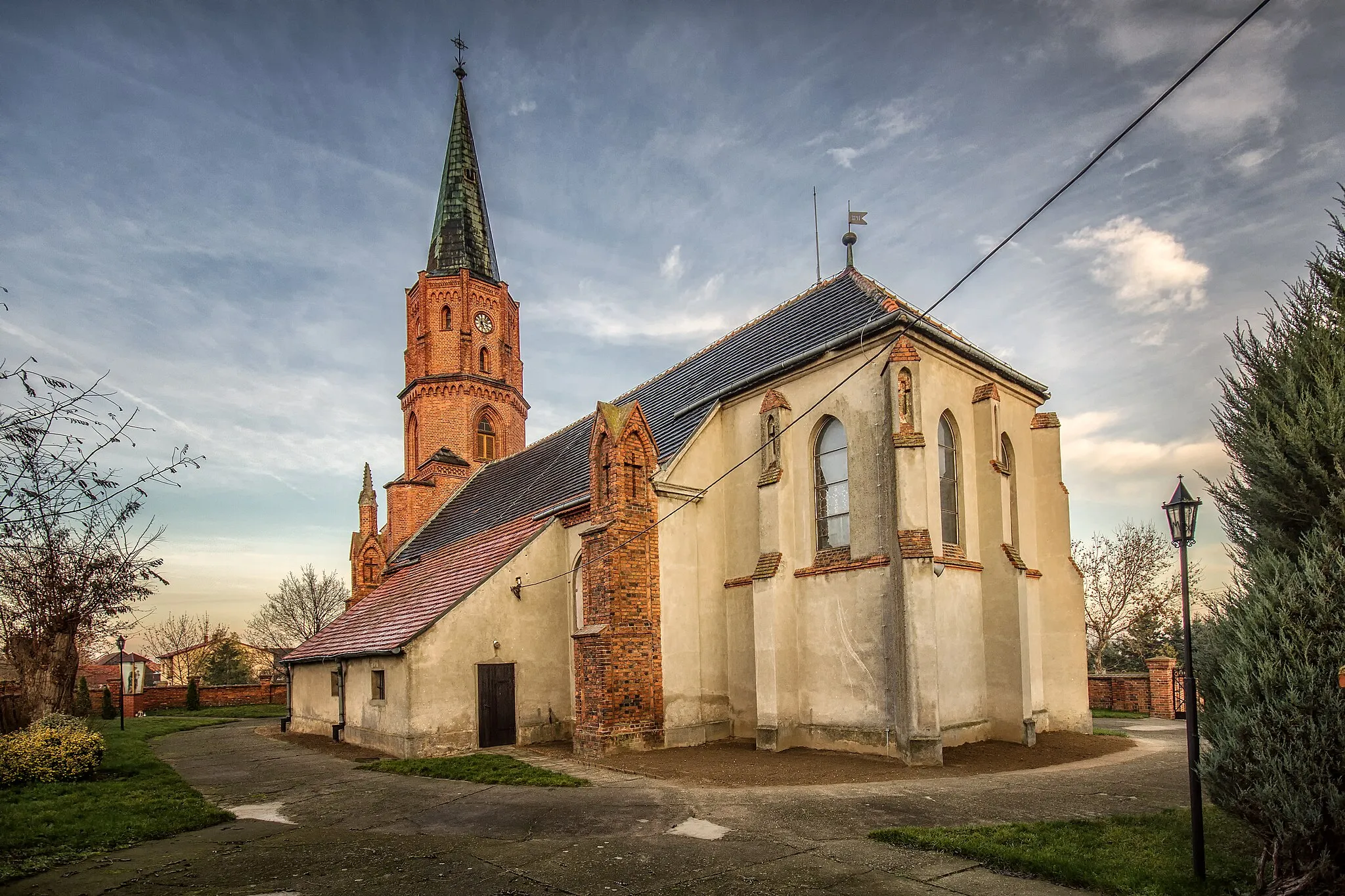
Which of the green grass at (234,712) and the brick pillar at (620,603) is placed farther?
the green grass at (234,712)

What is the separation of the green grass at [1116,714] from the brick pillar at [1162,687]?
1.11 ft

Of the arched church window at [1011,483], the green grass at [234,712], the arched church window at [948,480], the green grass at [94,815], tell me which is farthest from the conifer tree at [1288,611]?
the green grass at [234,712]

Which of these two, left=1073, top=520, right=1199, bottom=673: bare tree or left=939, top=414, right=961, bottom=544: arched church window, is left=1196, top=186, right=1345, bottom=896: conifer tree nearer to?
left=939, top=414, right=961, bottom=544: arched church window

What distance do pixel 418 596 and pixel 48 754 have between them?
8.00 meters

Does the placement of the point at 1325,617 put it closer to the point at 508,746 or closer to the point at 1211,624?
the point at 1211,624

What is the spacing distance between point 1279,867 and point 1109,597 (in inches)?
1372

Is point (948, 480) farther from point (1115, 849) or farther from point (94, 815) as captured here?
point (94, 815)

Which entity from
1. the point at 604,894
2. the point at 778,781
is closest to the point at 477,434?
the point at 778,781

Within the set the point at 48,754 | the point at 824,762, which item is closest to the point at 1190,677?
the point at 824,762

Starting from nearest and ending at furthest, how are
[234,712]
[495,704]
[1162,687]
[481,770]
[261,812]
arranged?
[261,812] → [481,770] → [495,704] → [1162,687] → [234,712]

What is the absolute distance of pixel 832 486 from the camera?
1546cm

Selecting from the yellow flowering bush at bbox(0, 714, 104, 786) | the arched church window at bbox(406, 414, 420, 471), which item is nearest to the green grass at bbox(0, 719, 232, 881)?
the yellow flowering bush at bbox(0, 714, 104, 786)

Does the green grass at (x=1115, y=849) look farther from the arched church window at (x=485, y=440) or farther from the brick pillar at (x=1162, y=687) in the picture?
the arched church window at (x=485, y=440)

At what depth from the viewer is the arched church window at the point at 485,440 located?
33531 mm
